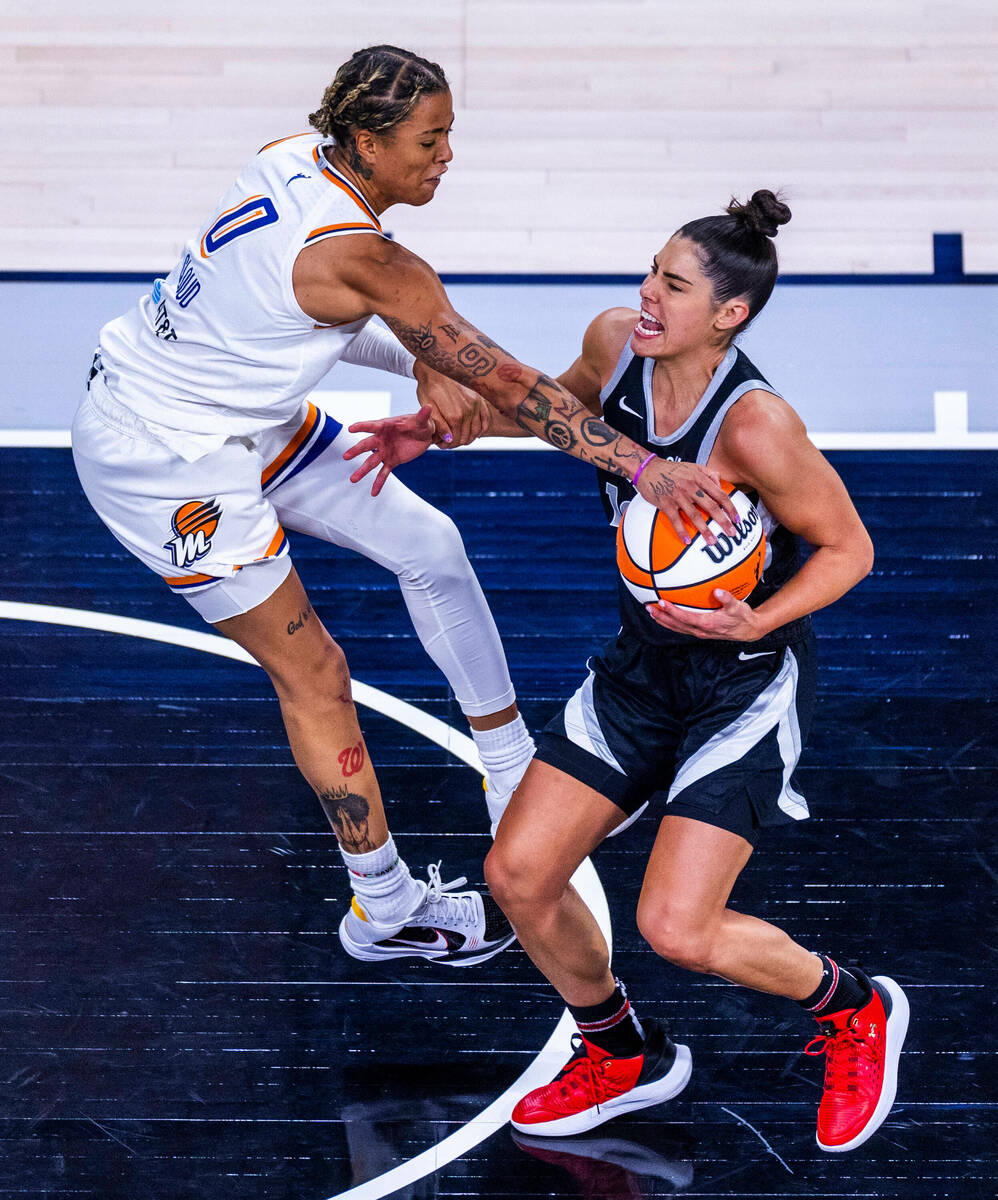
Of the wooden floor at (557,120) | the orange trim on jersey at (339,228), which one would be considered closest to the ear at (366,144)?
the orange trim on jersey at (339,228)

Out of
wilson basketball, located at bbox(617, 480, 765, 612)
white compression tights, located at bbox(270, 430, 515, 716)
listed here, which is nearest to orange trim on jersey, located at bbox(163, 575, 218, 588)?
white compression tights, located at bbox(270, 430, 515, 716)

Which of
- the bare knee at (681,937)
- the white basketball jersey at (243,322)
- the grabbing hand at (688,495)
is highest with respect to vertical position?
the white basketball jersey at (243,322)

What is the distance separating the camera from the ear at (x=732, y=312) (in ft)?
9.68

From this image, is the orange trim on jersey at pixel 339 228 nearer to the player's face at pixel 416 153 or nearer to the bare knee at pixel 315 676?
the player's face at pixel 416 153

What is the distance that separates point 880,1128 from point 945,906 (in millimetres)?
820

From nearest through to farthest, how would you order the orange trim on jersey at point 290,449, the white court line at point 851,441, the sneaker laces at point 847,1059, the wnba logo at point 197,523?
the sneaker laces at point 847,1059
the wnba logo at point 197,523
the orange trim on jersey at point 290,449
the white court line at point 851,441

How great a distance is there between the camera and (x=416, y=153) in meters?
2.96

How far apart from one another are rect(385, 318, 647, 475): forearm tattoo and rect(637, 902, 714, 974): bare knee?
96 centimetres

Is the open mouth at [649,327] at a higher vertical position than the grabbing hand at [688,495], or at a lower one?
higher

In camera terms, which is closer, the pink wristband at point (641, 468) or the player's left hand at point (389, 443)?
the pink wristband at point (641, 468)

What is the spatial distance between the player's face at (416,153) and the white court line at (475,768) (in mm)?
1876

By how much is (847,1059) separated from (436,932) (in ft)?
3.50

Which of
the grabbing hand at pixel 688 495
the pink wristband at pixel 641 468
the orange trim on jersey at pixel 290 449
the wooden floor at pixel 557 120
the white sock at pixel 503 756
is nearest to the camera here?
the grabbing hand at pixel 688 495

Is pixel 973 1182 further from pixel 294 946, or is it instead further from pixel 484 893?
pixel 294 946
